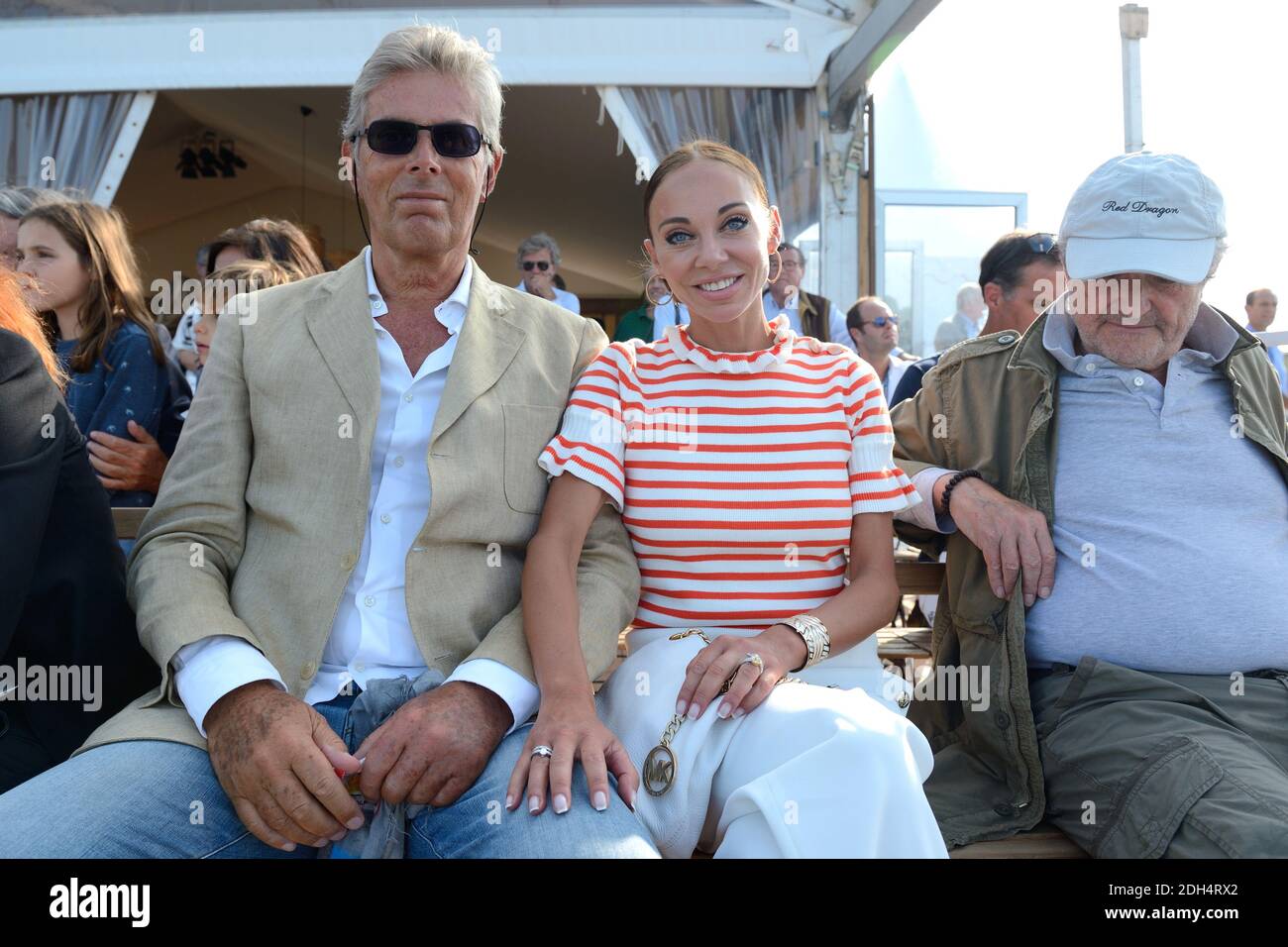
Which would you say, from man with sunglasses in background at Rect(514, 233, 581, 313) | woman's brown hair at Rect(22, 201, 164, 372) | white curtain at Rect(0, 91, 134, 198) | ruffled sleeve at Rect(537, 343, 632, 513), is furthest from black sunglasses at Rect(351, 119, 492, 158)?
white curtain at Rect(0, 91, 134, 198)

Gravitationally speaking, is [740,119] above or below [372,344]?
above

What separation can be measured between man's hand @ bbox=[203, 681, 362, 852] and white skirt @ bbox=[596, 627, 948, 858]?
0.48 meters

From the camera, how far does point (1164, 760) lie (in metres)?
1.88

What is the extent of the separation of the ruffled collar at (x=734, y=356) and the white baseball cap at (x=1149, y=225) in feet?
2.15

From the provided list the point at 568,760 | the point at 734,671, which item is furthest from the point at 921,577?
the point at 568,760

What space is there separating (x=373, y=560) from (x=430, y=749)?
0.44 metres

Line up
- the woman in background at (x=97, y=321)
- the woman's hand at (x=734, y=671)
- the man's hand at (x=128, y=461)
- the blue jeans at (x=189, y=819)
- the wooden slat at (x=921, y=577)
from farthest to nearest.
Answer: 1. the woman in background at (x=97, y=321)
2. the man's hand at (x=128, y=461)
3. the wooden slat at (x=921, y=577)
4. the woman's hand at (x=734, y=671)
5. the blue jeans at (x=189, y=819)

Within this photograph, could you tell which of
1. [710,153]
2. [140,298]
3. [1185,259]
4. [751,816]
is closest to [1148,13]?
[1185,259]

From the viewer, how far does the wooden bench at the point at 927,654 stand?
1968 millimetres

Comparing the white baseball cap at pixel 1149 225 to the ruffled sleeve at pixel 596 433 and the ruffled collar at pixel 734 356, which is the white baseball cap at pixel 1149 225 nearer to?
the ruffled collar at pixel 734 356

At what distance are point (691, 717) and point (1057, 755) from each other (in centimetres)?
81

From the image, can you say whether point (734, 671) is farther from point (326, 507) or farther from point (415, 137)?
point (415, 137)

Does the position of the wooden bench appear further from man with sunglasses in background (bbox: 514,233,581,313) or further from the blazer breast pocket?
man with sunglasses in background (bbox: 514,233,581,313)

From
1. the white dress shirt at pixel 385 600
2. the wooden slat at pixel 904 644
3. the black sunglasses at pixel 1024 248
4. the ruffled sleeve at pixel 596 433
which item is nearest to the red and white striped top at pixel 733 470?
the ruffled sleeve at pixel 596 433
